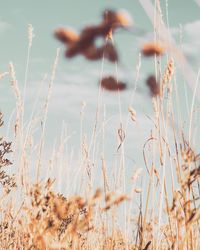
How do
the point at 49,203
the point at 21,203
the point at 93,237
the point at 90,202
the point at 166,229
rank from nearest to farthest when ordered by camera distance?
the point at 90,202 < the point at 49,203 < the point at 166,229 < the point at 21,203 < the point at 93,237

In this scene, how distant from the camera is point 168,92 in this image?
1.53m

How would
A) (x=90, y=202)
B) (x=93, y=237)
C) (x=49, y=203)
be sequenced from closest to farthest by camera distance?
(x=90, y=202) < (x=49, y=203) < (x=93, y=237)

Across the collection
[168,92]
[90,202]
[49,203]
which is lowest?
[90,202]

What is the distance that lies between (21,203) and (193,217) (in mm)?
1754

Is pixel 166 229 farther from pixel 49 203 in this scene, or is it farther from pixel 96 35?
pixel 96 35

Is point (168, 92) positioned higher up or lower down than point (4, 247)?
higher up

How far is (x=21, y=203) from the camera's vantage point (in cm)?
250

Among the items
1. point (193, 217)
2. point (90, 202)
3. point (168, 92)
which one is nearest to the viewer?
point (90, 202)

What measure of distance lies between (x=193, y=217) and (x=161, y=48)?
614 millimetres

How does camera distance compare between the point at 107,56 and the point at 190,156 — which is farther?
the point at 190,156

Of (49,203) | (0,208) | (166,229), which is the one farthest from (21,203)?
(49,203)

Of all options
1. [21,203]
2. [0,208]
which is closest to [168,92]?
[21,203]

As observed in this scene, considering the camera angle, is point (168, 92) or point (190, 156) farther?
point (168, 92)

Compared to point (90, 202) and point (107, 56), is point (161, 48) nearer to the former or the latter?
point (107, 56)
